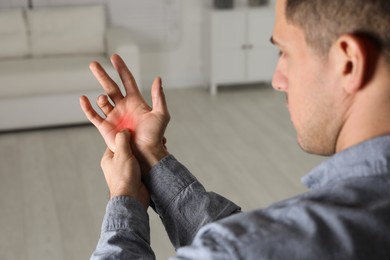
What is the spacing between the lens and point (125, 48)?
452cm

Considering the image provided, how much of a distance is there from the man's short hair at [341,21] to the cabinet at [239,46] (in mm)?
4305

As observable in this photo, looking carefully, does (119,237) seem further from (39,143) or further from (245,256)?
(39,143)

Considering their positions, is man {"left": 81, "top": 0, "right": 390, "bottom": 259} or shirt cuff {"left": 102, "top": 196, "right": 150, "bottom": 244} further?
shirt cuff {"left": 102, "top": 196, "right": 150, "bottom": 244}

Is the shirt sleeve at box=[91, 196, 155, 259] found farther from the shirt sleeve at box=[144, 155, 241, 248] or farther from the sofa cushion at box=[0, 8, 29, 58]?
the sofa cushion at box=[0, 8, 29, 58]

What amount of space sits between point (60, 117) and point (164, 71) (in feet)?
4.45

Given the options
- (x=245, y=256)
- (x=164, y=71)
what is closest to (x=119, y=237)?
(x=245, y=256)

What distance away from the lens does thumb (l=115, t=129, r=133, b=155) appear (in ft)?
4.16

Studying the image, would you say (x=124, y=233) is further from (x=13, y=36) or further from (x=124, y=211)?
(x=13, y=36)

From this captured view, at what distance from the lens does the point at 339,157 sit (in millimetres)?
842

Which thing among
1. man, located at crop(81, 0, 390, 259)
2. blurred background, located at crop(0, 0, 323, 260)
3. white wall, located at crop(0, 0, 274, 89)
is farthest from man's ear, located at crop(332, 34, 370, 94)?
white wall, located at crop(0, 0, 274, 89)

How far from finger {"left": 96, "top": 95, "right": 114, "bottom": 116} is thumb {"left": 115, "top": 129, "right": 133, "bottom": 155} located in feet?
0.28

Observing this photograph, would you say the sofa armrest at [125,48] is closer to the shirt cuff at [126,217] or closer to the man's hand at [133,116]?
the man's hand at [133,116]

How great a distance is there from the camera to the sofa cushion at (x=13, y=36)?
187 inches

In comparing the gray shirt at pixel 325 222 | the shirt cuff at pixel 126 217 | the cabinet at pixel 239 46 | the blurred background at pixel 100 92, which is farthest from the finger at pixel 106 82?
the cabinet at pixel 239 46
